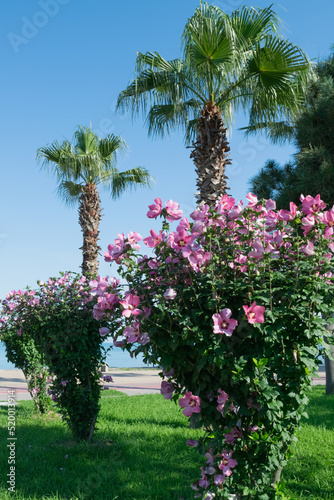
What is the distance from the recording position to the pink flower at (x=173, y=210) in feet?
9.22

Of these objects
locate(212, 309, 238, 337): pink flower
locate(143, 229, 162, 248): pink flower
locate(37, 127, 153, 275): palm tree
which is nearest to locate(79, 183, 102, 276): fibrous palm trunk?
locate(37, 127, 153, 275): palm tree

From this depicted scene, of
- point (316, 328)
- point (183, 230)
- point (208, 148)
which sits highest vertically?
point (208, 148)

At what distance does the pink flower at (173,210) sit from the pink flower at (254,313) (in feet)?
2.42

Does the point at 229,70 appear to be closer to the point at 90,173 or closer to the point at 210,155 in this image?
the point at 210,155

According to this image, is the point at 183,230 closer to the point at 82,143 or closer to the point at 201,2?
the point at 201,2

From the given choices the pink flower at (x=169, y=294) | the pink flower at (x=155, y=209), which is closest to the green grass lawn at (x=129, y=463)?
the pink flower at (x=169, y=294)

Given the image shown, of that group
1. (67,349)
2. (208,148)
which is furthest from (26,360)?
(208,148)

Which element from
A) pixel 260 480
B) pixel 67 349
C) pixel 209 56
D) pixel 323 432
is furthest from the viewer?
pixel 209 56

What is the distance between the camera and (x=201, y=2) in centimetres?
695

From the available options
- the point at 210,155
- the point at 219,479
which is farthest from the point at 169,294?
the point at 210,155

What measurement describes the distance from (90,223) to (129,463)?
9813mm

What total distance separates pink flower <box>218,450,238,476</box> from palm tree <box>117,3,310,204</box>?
4652 mm

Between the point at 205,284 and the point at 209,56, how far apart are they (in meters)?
5.34

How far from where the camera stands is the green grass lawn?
4.05 metres
